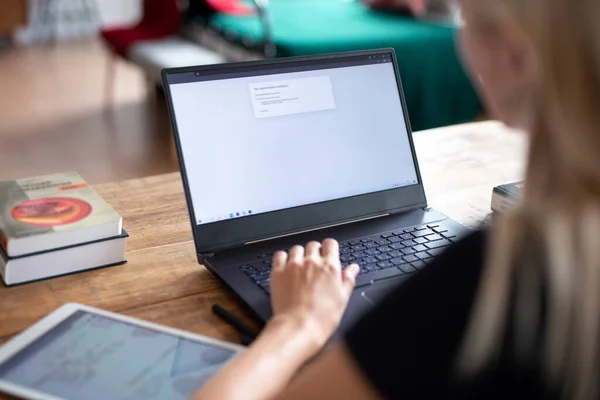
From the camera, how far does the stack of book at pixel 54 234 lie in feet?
3.19

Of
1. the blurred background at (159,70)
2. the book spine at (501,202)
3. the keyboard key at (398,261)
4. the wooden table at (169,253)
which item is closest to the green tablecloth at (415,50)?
the blurred background at (159,70)

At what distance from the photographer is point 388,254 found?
105 cm

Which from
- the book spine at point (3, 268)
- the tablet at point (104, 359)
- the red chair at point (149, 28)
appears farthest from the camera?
the red chair at point (149, 28)

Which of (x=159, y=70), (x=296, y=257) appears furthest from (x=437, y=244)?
(x=159, y=70)

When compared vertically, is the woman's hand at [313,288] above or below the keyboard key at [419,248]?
above

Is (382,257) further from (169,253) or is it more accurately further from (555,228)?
(555,228)

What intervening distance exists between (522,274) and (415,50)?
2.84 meters

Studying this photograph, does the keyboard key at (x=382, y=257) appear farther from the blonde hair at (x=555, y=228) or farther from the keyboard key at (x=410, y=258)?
the blonde hair at (x=555, y=228)

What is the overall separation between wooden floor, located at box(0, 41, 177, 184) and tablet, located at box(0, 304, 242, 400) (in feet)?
7.97

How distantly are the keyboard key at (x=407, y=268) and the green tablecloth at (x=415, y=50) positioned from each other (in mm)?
2245

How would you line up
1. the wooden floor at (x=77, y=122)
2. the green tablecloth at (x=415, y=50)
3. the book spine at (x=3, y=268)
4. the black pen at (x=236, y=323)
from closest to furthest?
the black pen at (x=236, y=323)
the book spine at (x=3, y=268)
the green tablecloth at (x=415, y=50)
the wooden floor at (x=77, y=122)

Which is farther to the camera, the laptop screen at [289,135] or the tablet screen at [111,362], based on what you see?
the laptop screen at [289,135]

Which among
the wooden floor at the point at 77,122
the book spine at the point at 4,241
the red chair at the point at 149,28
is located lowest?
the wooden floor at the point at 77,122

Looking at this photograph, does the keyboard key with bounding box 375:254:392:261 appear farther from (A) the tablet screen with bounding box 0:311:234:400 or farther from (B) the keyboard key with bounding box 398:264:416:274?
(A) the tablet screen with bounding box 0:311:234:400
